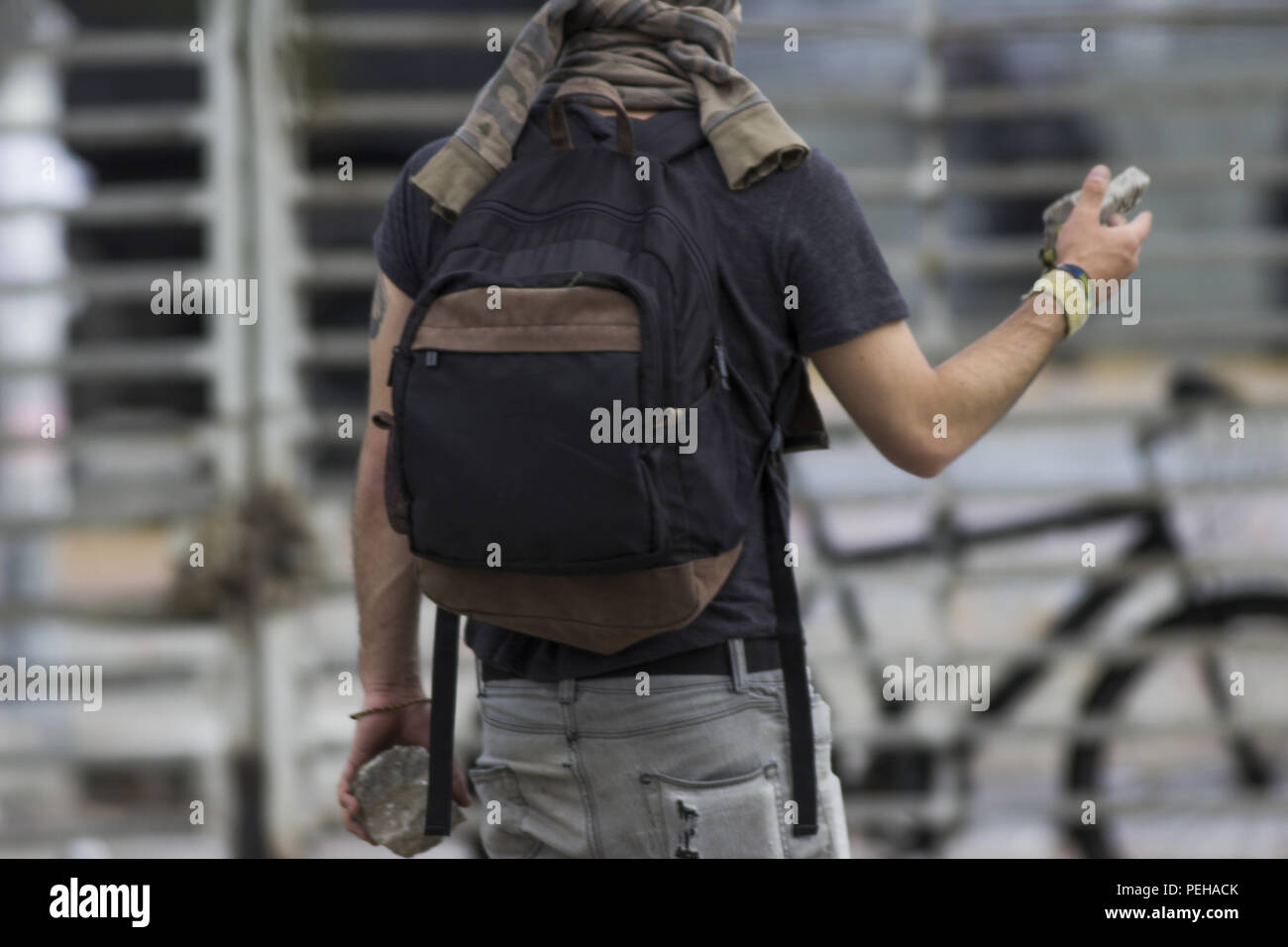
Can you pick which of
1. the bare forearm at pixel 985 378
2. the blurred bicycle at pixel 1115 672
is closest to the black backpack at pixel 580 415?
the bare forearm at pixel 985 378

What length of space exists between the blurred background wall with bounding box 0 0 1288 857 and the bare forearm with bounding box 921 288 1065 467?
8.73 ft

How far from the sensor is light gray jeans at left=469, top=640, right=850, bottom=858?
1906 mm

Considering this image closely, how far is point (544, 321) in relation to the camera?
1790 mm

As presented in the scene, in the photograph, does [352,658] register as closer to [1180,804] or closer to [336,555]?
[336,555]

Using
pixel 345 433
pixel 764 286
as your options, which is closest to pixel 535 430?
pixel 764 286

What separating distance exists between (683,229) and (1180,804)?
3.71 metres

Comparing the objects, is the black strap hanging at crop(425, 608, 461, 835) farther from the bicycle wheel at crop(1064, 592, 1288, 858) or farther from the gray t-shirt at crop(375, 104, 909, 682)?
the bicycle wheel at crop(1064, 592, 1288, 858)

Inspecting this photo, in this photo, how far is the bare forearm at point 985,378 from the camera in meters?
1.98

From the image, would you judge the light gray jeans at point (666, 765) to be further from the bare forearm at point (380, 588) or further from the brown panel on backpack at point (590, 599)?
the bare forearm at point (380, 588)

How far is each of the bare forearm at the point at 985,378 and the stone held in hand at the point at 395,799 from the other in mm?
913

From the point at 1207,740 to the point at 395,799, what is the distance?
3950mm

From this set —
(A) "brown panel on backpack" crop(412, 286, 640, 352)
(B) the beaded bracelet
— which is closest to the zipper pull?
(A) "brown panel on backpack" crop(412, 286, 640, 352)

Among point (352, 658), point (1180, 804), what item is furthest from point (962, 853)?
point (352, 658)

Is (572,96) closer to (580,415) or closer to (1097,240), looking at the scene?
(580,415)
